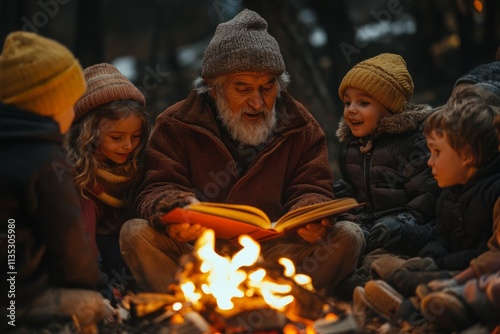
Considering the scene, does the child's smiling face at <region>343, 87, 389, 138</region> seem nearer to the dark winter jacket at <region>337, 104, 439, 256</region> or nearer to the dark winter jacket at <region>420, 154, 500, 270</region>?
the dark winter jacket at <region>337, 104, 439, 256</region>

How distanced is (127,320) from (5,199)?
1.13 metres

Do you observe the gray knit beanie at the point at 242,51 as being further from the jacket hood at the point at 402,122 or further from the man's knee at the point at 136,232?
the man's knee at the point at 136,232

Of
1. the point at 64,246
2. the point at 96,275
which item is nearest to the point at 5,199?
the point at 64,246

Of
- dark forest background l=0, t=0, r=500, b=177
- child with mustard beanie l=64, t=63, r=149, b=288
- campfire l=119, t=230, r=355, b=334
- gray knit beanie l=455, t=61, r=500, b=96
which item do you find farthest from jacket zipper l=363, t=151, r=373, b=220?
dark forest background l=0, t=0, r=500, b=177

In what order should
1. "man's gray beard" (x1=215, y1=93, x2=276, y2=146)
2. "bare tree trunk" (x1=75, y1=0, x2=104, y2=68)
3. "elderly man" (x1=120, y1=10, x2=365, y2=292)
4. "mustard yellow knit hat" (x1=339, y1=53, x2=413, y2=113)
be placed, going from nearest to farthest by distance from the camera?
"elderly man" (x1=120, y1=10, x2=365, y2=292)
"man's gray beard" (x1=215, y1=93, x2=276, y2=146)
"mustard yellow knit hat" (x1=339, y1=53, x2=413, y2=113)
"bare tree trunk" (x1=75, y1=0, x2=104, y2=68)

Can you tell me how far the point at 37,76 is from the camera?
3.99m

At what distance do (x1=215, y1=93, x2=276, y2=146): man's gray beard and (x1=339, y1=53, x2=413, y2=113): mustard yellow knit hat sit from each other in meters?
0.65

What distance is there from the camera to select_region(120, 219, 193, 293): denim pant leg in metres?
4.82

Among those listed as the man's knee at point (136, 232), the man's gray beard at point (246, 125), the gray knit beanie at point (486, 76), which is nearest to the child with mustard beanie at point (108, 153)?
the man's knee at point (136, 232)

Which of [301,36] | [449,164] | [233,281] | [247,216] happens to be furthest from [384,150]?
[301,36]

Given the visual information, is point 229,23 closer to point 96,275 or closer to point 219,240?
point 219,240

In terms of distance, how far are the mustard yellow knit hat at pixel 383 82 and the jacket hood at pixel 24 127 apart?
228 cm

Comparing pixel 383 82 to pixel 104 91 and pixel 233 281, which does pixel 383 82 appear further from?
pixel 233 281

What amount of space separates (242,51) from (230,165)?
738 millimetres
